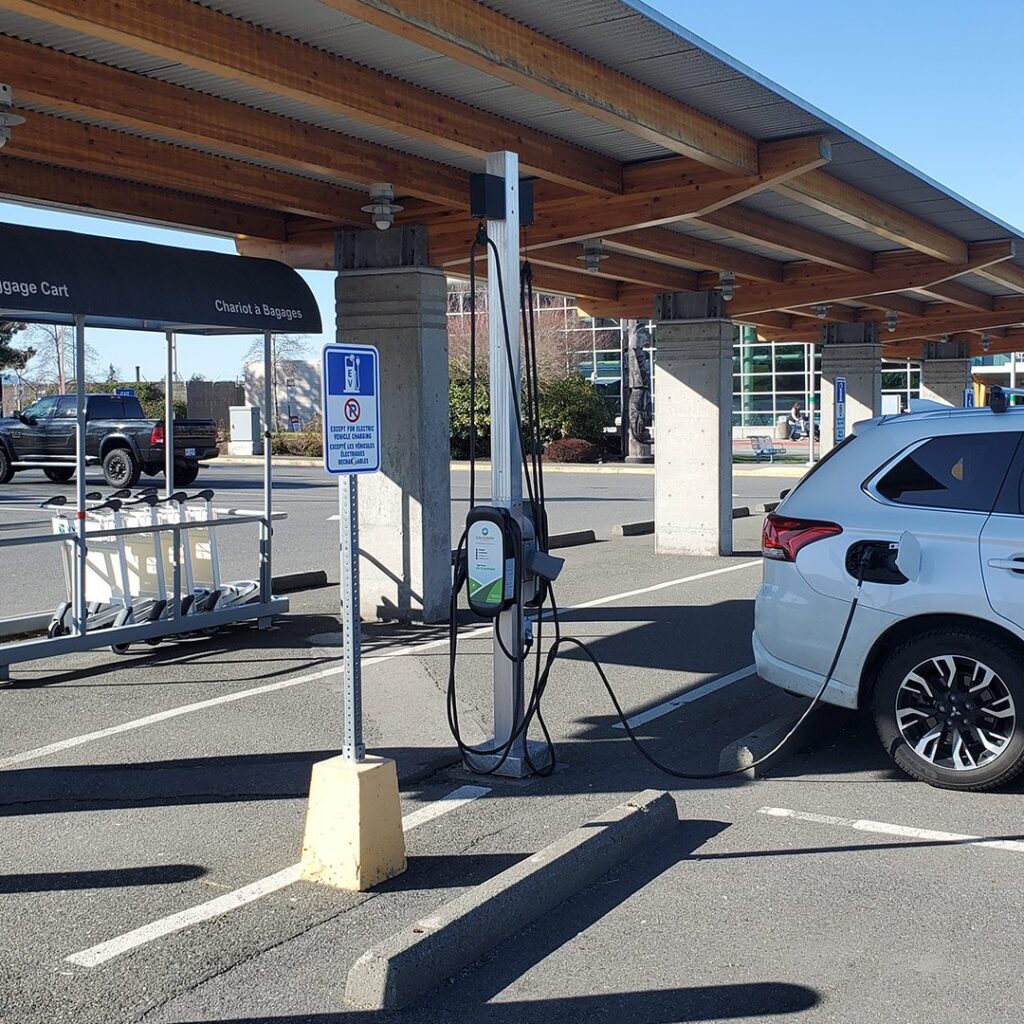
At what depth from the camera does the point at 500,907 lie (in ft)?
15.4

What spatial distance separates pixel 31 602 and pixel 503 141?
6591mm

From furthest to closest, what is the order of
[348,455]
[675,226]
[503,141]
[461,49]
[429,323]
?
[675,226], [429,323], [503,141], [461,49], [348,455]

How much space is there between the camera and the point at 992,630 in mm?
6258

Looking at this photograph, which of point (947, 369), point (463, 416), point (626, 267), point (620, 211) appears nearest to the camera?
point (620, 211)

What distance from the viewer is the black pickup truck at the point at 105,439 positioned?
94.3 ft

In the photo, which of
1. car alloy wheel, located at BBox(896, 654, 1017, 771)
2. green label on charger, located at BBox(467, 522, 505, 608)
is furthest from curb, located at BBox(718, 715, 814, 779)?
green label on charger, located at BBox(467, 522, 505, 608)

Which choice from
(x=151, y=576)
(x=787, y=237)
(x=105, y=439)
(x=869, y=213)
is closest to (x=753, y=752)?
(x=151, y=576)

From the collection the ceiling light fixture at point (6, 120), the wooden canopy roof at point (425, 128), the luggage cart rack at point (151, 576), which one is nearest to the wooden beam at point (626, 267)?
the wooden canopy roof at point (425, 128)

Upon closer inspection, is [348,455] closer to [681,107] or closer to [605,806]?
[605,806]

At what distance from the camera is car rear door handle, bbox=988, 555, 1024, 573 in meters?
6.17

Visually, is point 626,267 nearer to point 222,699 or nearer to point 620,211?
point 620,211

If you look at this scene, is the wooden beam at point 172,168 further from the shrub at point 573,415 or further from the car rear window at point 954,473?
the shrub at point 573,415

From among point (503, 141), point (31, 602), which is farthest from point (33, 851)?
point (31, 602)

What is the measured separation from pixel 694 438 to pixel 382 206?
288 inches
